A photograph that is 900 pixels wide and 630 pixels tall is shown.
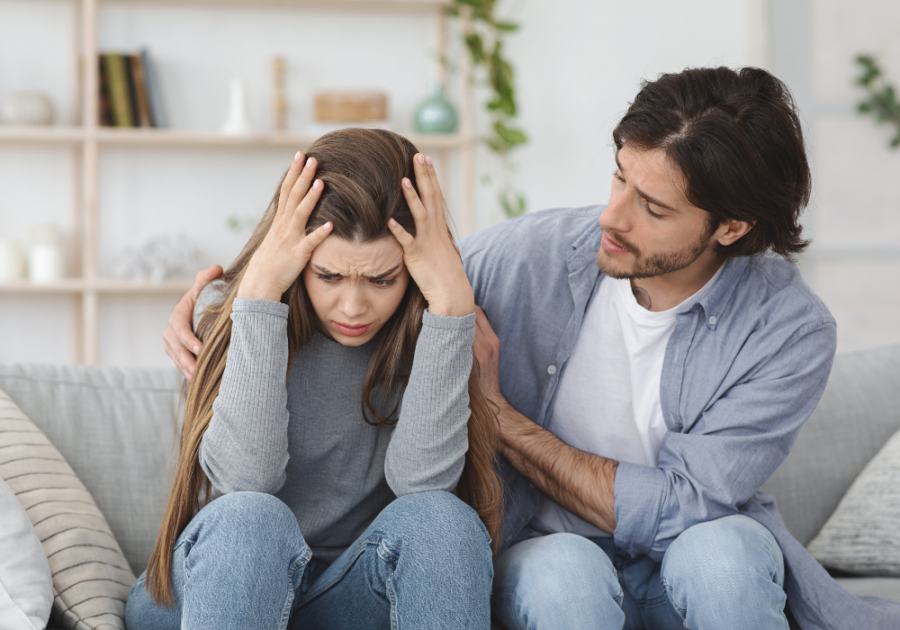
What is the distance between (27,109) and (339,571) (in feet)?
7.99

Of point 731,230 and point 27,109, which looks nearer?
point 731,230

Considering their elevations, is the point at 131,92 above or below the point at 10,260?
above

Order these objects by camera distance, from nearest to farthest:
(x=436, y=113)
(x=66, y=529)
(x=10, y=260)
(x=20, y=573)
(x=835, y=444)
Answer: (x=20, y=573)
(x=66, y=529)
(x=835, y=444)
(x=10, y=260)
(x=436, y=113)

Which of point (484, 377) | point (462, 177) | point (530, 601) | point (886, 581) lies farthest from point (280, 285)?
point (462, 177)

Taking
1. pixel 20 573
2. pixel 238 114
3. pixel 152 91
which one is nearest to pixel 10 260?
pixel 152 91

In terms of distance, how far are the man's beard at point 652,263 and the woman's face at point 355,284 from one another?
36cm

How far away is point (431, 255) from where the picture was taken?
47.5 inches

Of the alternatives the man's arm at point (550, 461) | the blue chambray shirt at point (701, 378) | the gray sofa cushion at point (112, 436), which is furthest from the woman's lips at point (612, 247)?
the gray sofa cushion at point (112, 436)

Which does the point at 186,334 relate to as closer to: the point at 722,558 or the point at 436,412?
the point at 436,412

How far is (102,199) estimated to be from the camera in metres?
3.10

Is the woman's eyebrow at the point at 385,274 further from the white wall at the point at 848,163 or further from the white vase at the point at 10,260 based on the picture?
the white wall at the point at 848,163

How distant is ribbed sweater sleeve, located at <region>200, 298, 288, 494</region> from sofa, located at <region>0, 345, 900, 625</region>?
0.83ft

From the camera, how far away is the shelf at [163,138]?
9.47 feet

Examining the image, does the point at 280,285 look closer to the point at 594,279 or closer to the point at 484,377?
the point at 484,377
